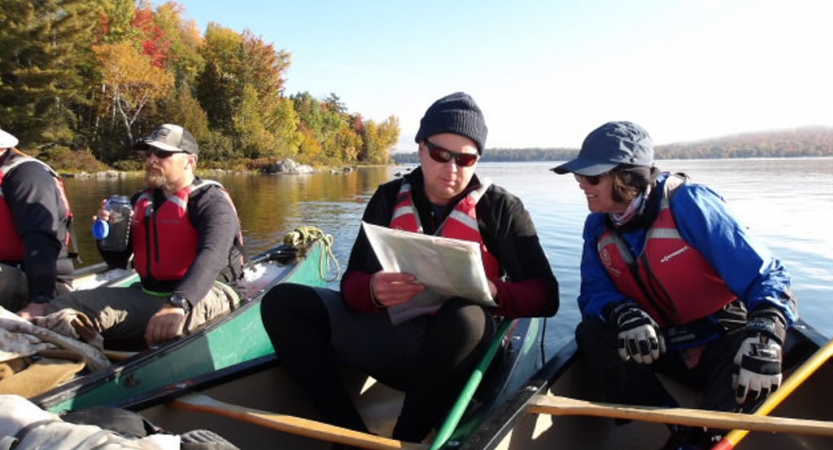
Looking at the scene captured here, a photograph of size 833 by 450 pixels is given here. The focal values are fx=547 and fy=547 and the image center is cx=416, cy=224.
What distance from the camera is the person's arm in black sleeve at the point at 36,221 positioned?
3217mm

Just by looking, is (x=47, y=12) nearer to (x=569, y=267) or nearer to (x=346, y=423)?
(x=569, y=267)

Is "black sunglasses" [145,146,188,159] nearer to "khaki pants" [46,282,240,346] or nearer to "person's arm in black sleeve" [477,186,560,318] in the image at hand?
"khaki pants" [46,282,240,346]

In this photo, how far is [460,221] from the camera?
247 cm

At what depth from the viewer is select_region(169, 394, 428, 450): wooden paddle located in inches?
75.8

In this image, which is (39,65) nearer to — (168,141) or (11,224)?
(11,224)

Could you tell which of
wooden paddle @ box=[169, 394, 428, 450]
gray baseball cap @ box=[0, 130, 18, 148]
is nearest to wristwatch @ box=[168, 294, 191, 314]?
wooden paddle @ box=[169, 394, 428, 450]

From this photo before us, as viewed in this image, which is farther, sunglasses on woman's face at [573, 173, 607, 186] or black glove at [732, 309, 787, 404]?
sunglasses on woman's face at [573, 173, 607, 186]

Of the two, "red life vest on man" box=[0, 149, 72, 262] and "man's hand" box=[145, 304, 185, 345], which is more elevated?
"red life vest on man" box=[0, 149, 72, 262]

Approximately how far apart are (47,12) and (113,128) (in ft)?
26.5

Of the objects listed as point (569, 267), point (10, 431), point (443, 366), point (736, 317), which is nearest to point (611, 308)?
point (736, 317)

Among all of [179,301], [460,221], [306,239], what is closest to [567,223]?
[306,239]

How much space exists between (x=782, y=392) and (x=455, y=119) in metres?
1.66

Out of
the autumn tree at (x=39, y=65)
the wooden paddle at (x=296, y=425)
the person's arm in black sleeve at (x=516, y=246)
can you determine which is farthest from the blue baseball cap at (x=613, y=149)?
the autumn tree at (x=39, y=65)

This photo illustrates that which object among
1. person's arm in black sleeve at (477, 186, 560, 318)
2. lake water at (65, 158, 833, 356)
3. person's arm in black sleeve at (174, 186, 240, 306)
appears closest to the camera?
person's arm in black sleeve at (477, 186, 560, 318)
